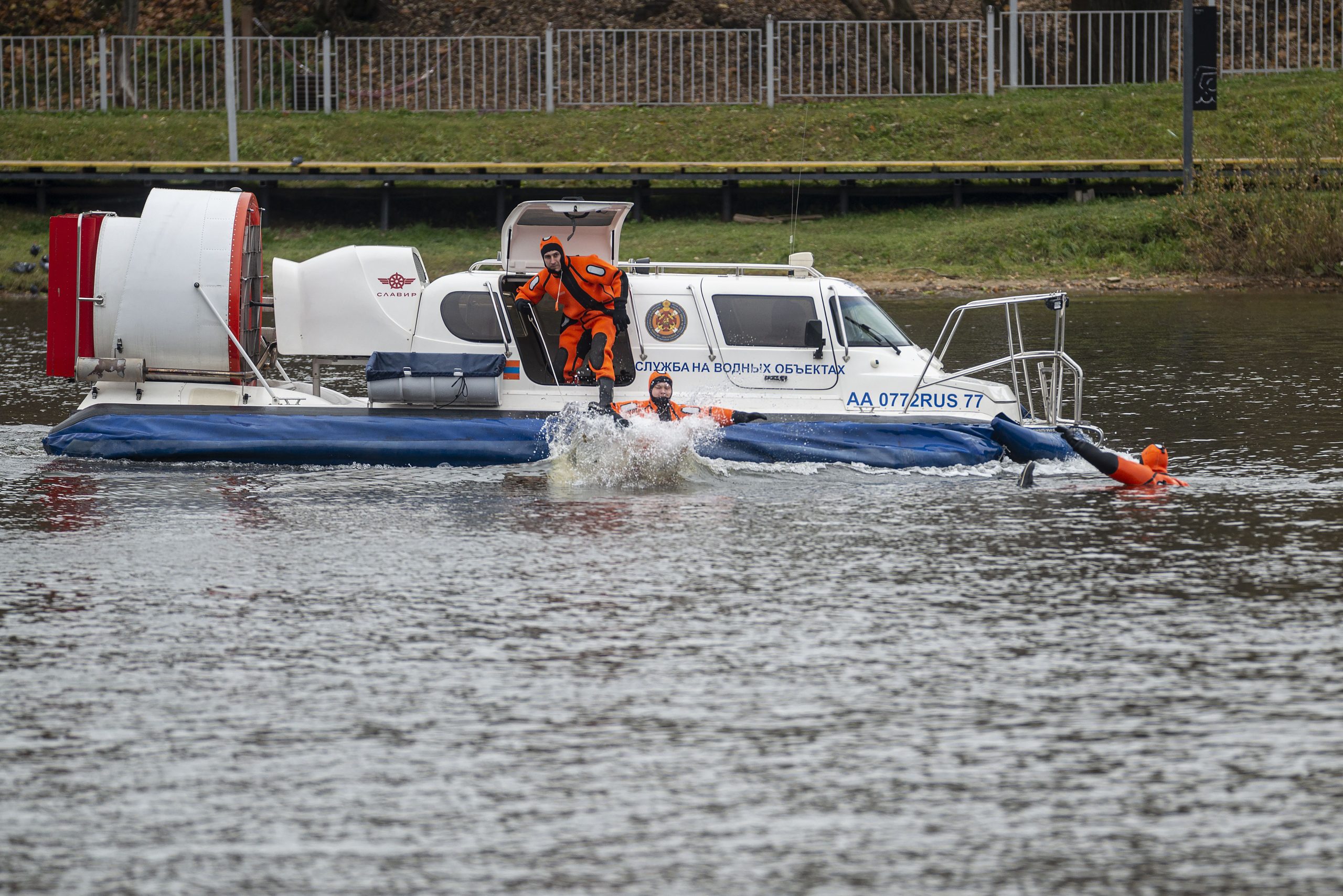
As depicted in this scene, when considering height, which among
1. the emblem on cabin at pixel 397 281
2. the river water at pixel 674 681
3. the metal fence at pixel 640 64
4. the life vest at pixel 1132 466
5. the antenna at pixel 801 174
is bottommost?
the river water at pixel 674 681

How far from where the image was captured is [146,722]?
793cm

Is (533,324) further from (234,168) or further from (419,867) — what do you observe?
(234,168)

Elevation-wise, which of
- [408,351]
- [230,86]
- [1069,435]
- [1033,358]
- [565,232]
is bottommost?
[1069,435]

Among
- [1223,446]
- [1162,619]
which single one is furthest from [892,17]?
[1162,619]

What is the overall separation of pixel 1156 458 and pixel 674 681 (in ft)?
20.0

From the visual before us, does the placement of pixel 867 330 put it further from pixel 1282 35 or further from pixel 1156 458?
pixel 1282 35

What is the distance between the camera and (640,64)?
37.7m

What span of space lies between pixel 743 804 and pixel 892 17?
3434 centimetres

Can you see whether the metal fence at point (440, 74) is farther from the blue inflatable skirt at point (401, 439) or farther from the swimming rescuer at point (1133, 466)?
the swimming rescuer at point (1133, 466)

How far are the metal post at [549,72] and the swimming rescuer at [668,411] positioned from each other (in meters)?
22.7

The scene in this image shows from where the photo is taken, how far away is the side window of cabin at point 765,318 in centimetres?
1466

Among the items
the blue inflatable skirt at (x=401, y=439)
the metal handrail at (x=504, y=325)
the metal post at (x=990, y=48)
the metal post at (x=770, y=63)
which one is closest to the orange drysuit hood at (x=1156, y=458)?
the blue inflatable skirt at (x=401, y=439)

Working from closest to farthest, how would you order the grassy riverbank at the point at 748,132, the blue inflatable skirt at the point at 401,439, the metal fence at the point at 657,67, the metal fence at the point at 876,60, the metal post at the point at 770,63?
the blue inflatable skirt at the point at 401,439, the grassy riverbank at the point at 748,132, the metal post at the point at 770,63, the metal fence at the point at 876,60, the metal fence at the point at 657,67

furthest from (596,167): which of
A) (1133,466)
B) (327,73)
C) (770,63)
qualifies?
(1133,466)
